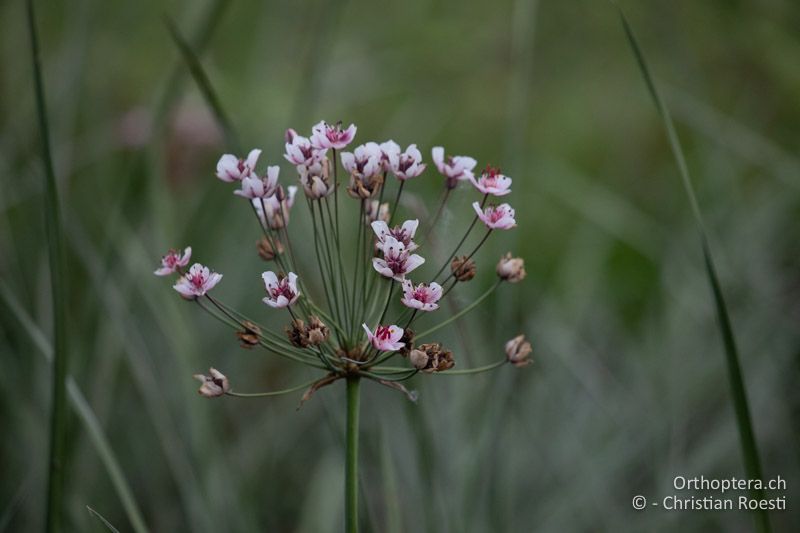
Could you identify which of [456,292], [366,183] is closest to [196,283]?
[366,183]

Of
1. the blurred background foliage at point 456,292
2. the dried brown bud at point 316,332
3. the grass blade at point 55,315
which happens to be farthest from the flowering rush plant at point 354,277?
the blurred background foliage at point 456,292

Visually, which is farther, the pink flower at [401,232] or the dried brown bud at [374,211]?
the dried brown bud at [374,211]

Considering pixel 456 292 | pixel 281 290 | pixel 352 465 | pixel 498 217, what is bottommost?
pixel 352 465

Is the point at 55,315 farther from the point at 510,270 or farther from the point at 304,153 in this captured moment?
the point at 510,270

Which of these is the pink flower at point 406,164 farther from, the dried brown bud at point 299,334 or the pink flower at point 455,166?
the dried brown bud at point 299,334

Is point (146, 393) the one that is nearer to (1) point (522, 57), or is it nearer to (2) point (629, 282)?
(1) point (522, 57)
